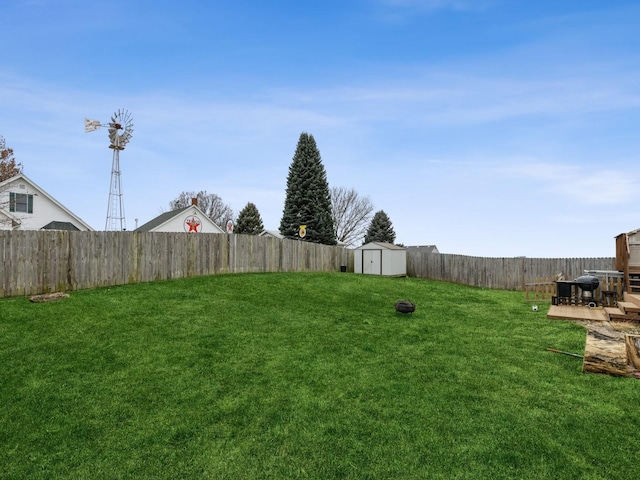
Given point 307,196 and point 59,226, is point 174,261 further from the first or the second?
point 307,196

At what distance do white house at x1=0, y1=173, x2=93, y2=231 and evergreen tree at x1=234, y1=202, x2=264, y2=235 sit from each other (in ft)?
83.6

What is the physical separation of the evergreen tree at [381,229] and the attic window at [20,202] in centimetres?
3504

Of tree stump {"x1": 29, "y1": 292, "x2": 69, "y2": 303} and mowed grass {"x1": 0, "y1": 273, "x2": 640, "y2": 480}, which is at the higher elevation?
tree stump {"x1": 29, "y1": 292, "x2": 69, "y2": 303}

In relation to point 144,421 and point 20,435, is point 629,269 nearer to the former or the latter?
point 144,421

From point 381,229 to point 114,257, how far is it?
36934 millimetres

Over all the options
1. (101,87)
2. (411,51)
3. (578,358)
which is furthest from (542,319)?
(101,87)

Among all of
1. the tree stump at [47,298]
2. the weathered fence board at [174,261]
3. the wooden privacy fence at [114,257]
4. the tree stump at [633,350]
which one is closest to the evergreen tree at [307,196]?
the weathered fence board at [174,261]

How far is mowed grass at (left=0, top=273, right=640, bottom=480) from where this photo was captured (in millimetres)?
3648

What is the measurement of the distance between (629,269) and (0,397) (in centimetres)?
1687

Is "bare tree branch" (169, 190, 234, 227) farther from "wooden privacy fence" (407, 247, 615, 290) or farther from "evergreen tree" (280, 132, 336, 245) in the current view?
"wooden privacy fence" (407, 247, 615, 290)

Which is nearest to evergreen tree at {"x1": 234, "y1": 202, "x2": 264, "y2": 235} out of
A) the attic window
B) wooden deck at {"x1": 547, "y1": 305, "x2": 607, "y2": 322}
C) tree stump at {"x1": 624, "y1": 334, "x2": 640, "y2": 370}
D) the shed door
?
the attic window

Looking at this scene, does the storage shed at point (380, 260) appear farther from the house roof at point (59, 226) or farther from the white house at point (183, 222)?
the house roof at point (59, 226)

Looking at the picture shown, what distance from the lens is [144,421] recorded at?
454 cm

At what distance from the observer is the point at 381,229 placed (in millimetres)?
46031
